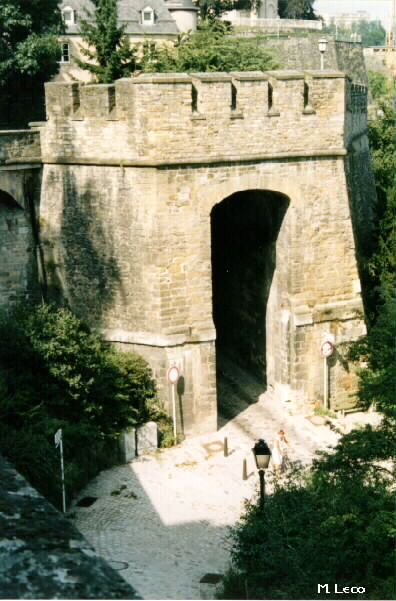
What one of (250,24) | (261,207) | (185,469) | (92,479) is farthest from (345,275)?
(250,24)

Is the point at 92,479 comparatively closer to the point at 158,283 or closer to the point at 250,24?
the point at 158,283

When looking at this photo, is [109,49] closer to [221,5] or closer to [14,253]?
[14,253]

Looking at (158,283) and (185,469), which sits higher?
(158,283)

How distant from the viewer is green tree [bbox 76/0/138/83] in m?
26.3

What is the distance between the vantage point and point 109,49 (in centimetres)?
2719

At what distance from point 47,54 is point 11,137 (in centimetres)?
1301

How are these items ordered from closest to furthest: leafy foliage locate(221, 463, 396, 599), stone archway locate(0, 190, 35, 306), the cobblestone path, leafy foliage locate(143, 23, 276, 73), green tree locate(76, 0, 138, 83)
→ leafy foliage locate(221, 463, 396, 599)
the cobblestone path
stone archway locate(0, 190, 35, 306)
leafy foliage locate(143, 23, 276, 73)
green tree locate(76, 0, 138, 83)

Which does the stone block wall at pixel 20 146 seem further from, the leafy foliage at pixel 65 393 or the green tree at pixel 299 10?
the green tree at pixel 299 10

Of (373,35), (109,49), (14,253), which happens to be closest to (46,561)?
(14,253)

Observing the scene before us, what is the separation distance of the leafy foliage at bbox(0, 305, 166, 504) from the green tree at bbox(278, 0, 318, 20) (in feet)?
140

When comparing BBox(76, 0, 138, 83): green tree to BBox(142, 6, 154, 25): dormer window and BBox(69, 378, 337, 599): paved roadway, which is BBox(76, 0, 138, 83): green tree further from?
BBox(142, 6, 154, 25): dormer window

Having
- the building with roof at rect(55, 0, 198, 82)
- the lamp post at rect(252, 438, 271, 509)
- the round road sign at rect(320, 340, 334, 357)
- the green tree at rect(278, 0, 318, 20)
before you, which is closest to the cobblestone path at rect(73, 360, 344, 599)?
the round road sign at rect(320, 340, 334, 357)

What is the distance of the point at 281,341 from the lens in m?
19.0

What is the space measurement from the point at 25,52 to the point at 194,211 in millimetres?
15127
